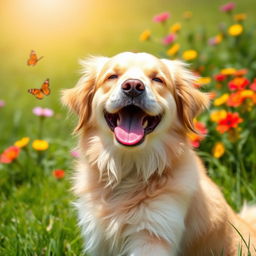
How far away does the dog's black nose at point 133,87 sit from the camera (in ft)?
9.42

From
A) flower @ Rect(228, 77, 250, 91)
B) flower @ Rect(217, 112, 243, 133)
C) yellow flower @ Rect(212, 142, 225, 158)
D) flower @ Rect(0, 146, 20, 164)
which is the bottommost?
flower @ Rect(0, 146, 20, 164)

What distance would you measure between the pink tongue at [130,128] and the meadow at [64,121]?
532 millimetres

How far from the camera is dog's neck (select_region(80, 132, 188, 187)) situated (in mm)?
3094

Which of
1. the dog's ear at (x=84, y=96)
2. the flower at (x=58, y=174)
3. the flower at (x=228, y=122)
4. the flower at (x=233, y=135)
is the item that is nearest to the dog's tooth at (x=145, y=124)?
the dog's ear at (x=84, y=96)

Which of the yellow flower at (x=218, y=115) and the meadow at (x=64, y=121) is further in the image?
the yellow flower at (x=218, y=115)

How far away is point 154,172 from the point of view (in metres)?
3.10

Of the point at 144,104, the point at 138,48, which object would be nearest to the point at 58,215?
the point at 144,104

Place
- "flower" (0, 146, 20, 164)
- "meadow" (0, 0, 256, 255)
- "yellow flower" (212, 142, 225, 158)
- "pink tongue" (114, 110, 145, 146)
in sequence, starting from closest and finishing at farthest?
"pink tongue" (114, 110, 145, 146)
"meadow" (0, 0, 256, 255)
"yellow flower" (212, 142, 225, 158)
"flower" (0, 146, 20, 164)

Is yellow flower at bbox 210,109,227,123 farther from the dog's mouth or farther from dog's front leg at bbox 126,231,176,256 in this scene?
dog's front leg at bbox 126,231,176,256

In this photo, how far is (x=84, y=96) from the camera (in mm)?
3305

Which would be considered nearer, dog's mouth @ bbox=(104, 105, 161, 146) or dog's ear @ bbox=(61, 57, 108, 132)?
dog's mouth @ bbox=(104, 105, 161, 146)

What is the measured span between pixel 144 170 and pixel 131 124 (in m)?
0.31

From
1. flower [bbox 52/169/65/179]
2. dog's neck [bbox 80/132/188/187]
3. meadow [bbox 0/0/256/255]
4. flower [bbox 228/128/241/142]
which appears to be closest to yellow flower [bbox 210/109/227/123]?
meadow [bbox 0/0/256/255]

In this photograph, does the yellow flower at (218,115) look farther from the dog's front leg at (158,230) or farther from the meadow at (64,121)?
the dog's front leg at (158,230)
